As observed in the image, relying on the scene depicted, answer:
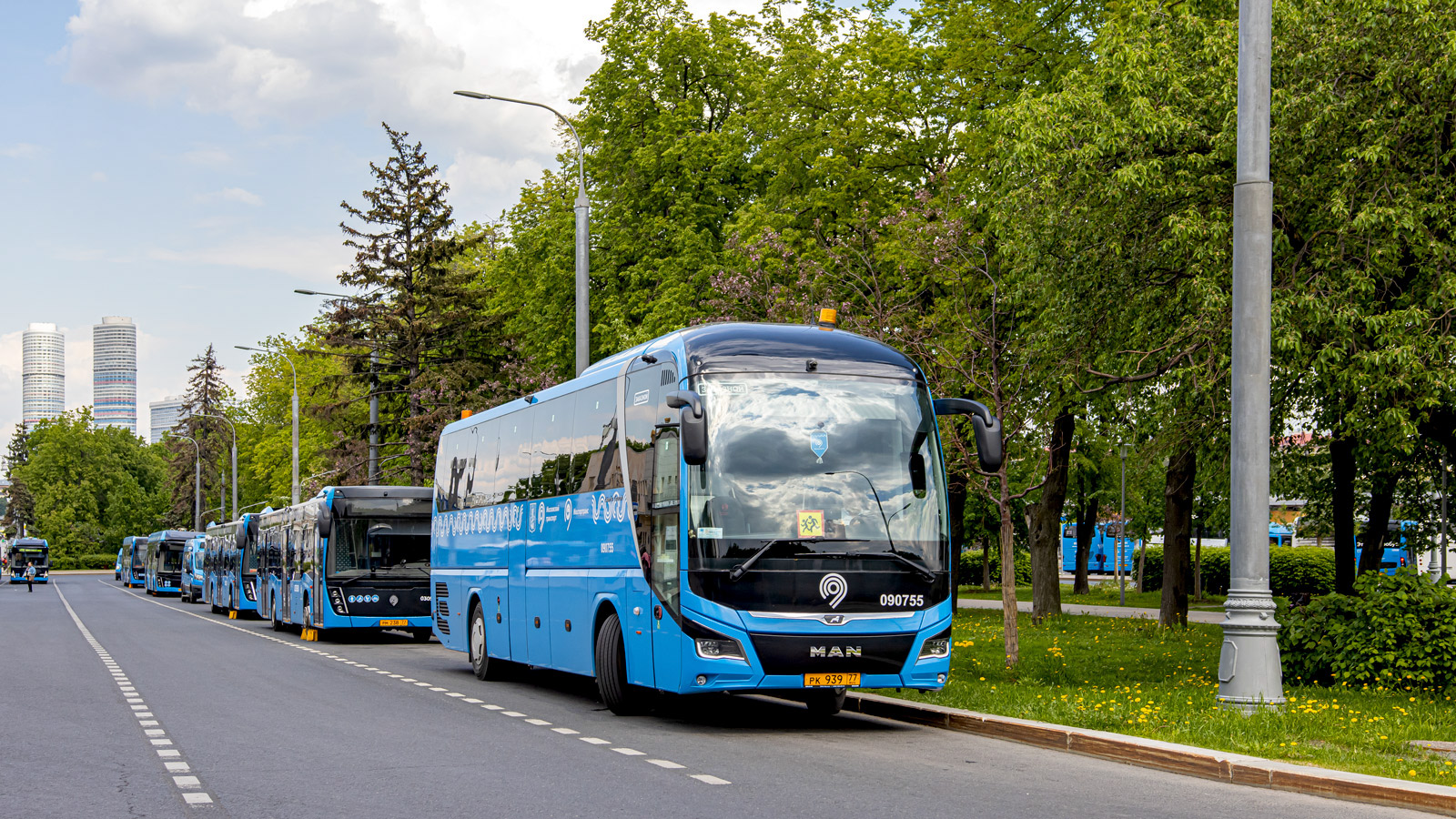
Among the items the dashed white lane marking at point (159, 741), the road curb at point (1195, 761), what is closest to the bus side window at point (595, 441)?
the road curb at point (1195, 761)

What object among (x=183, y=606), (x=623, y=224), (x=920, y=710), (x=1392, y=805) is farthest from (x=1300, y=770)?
(x=183, y=606)

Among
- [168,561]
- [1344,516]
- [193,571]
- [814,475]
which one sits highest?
[814,475]

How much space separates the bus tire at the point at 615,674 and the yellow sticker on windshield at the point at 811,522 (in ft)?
8.39

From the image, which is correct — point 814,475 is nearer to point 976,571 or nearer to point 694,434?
point 694,434

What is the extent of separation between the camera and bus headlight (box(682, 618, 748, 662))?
507 inches

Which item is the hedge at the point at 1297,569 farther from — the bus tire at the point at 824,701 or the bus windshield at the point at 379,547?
the bus tire at the point at 824,701

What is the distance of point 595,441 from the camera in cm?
1596

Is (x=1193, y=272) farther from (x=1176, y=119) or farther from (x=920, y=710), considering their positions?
(x=920, y=710)

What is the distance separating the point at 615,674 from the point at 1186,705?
5.37 metres

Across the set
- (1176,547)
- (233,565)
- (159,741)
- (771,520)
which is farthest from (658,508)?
(233,565)

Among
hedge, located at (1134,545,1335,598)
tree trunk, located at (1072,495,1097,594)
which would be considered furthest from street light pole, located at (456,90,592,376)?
tree trunk, located at (1072,495,1097,594)

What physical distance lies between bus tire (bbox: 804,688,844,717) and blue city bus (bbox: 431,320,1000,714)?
0.03m

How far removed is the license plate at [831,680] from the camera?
42.4 feet

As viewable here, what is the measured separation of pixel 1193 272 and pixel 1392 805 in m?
8.79
